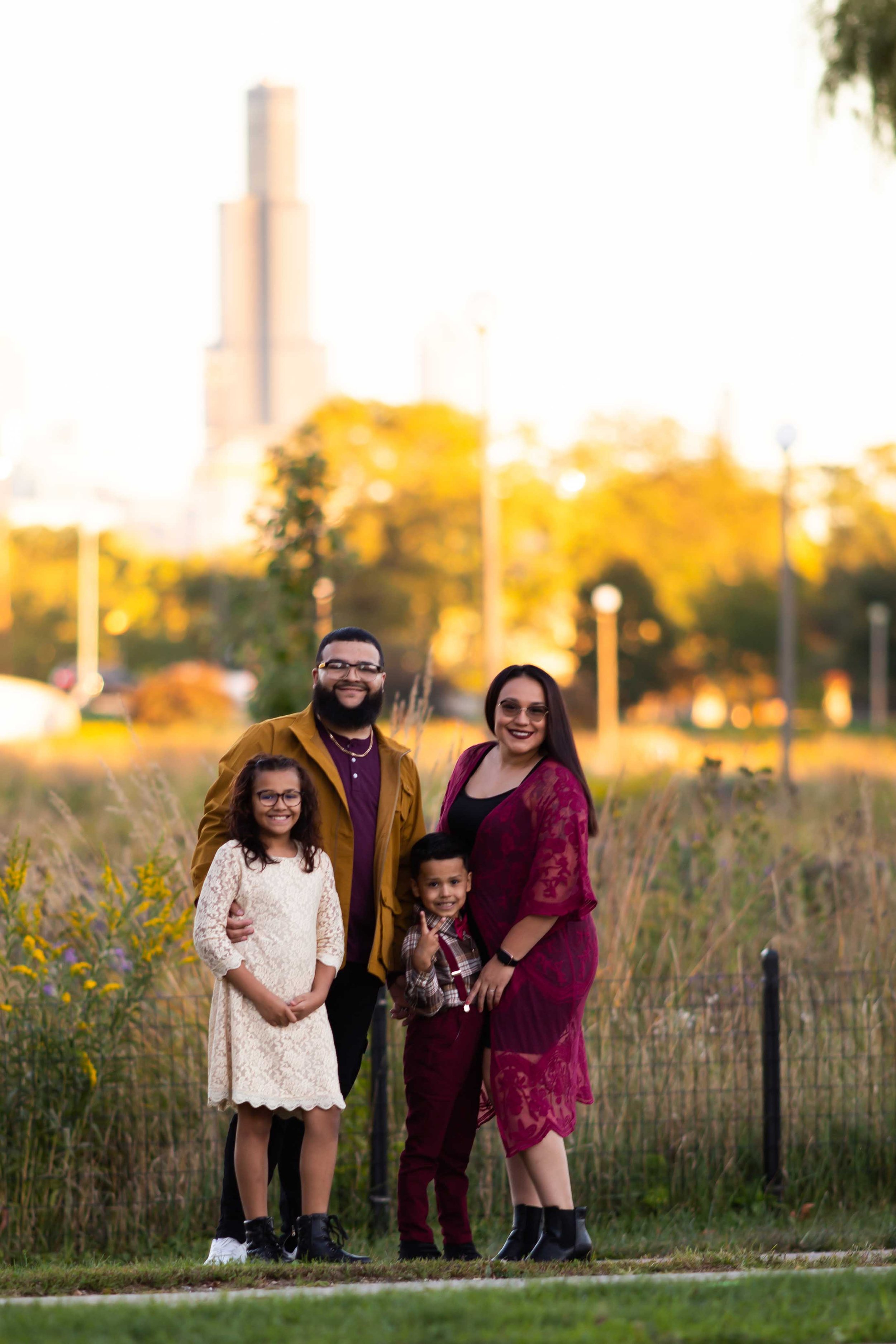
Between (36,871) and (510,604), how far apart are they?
32.6 metres

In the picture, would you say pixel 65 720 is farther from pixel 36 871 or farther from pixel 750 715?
pixel 36 871

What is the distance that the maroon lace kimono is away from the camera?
4.95 m

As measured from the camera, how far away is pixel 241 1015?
4.94 metres

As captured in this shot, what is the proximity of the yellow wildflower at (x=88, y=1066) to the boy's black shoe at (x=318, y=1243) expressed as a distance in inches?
49.5

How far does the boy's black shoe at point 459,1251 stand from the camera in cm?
514

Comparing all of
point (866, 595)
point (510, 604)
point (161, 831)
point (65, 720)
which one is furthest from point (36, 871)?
point (866, 595)

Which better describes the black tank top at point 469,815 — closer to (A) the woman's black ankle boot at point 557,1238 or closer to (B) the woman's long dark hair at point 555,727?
(B) the woman's long dark hair at point 555,727

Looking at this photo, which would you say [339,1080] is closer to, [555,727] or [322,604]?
[555,727]

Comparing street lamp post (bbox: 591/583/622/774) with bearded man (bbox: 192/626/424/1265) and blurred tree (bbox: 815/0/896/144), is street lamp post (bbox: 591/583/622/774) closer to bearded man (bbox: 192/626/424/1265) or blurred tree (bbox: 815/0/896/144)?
blurred tree (bbox: 815/0/896/144)

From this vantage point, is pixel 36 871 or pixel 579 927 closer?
pixel 579 927

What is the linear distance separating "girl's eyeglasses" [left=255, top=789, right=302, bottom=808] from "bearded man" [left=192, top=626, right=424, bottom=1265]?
0.68ft

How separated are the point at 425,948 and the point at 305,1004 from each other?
0.40 m

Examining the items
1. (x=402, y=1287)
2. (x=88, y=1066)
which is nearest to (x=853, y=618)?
(x=88, y=1066)

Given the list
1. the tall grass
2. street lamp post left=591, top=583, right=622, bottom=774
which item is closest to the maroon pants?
the tall grass
